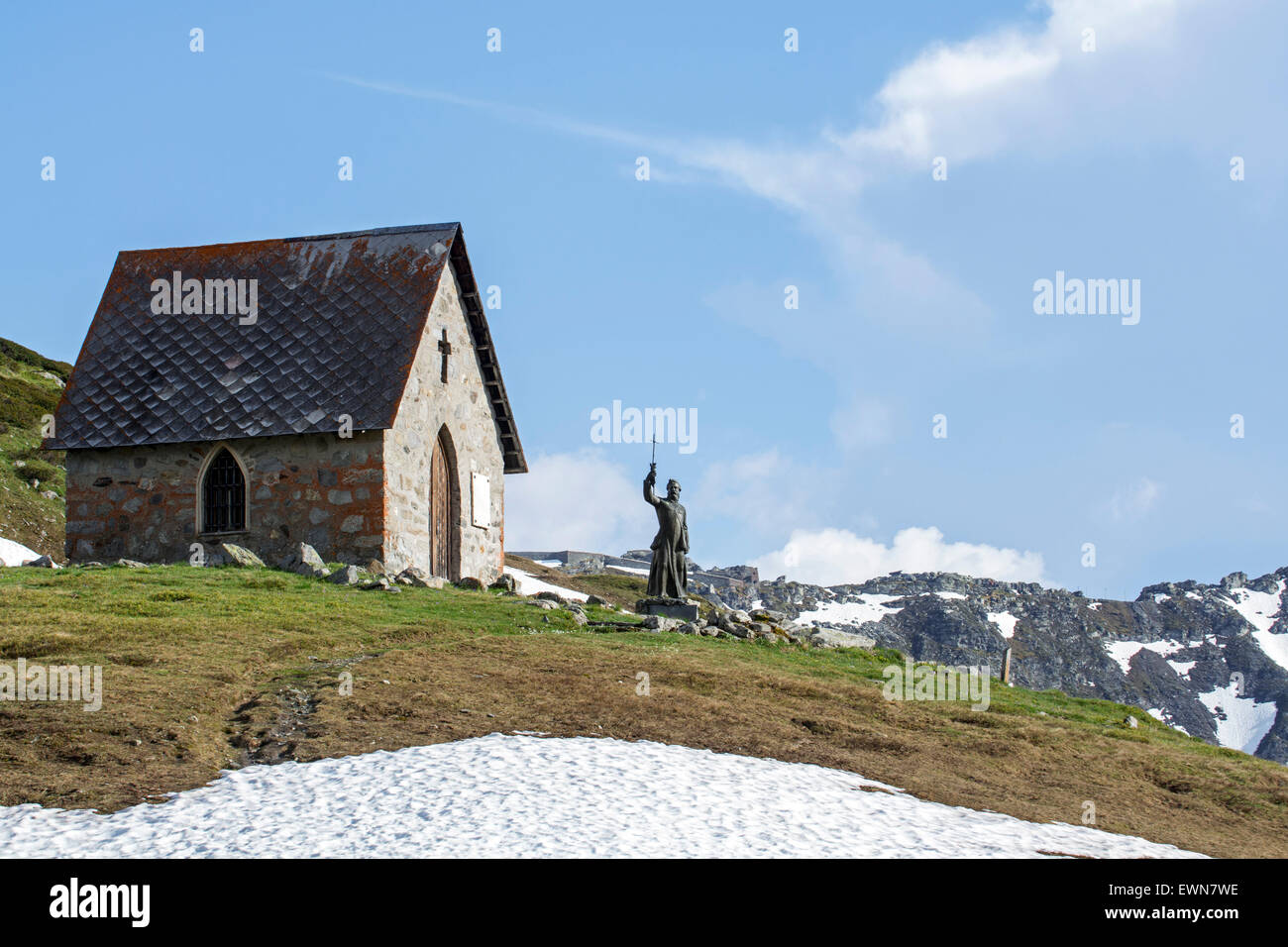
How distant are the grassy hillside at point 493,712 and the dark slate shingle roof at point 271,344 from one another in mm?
6788

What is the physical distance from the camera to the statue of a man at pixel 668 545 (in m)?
27.6

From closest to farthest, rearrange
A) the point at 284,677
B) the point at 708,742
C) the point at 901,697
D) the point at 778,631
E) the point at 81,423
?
the point at 708,742, the point at 284,677, the point at 901,697, the point at 778,631, the point at 81,423

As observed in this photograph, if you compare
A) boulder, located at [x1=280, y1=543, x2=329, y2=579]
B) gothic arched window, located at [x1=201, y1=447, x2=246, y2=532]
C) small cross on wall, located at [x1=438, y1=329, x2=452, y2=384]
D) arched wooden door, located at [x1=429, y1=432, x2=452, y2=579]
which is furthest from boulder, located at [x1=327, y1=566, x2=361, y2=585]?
small cross on wall, located at [x1=438, y1=329, x2=452, y2=384]

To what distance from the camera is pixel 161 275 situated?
32688mm

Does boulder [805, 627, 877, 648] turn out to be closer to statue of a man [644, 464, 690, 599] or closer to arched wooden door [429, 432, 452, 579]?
statue of a man [644, 464, 690, 599]

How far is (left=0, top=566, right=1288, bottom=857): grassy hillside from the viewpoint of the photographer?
13352 millimetres

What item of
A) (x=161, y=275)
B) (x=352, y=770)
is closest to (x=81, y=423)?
(x=161, y=275)

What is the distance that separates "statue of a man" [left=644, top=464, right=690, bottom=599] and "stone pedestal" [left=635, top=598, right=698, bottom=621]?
235 mm
